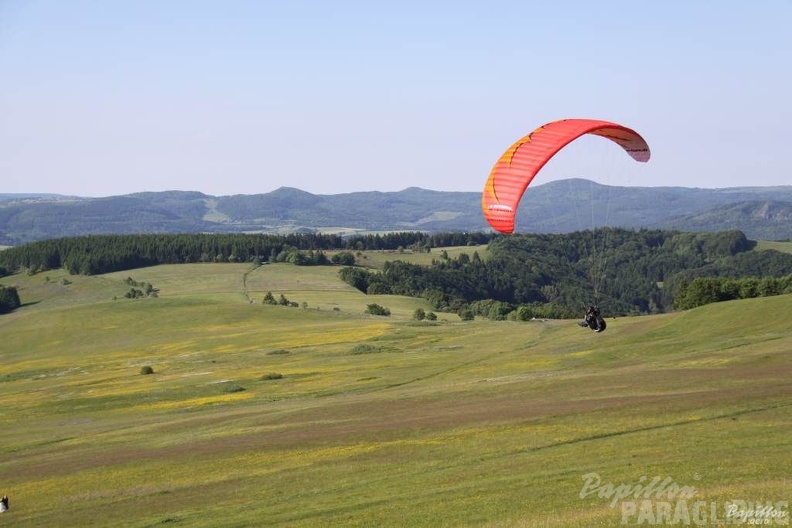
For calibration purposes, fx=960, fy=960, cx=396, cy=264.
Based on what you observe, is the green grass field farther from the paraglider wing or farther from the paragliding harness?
the paraglider wing

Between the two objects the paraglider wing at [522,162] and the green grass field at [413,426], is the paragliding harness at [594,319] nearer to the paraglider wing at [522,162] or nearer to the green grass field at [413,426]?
the green grass field at [413,426]

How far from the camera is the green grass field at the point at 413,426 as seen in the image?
28.2m

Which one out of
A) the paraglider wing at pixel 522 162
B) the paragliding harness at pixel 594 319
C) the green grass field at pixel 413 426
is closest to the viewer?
the green grass field at pixel 413 426

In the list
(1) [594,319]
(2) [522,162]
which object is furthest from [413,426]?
(2) [522,162]

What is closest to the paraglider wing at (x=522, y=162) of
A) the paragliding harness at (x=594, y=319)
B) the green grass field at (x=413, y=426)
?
the paragliding harness at (x=594, y=319)

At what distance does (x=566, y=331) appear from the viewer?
8888cm

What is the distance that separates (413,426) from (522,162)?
12.5m

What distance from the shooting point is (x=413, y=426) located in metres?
42.2

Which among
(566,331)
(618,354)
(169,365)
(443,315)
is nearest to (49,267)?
(443,315)

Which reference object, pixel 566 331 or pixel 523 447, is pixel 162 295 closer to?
pixel 566 331

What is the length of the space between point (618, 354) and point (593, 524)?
44906 mm

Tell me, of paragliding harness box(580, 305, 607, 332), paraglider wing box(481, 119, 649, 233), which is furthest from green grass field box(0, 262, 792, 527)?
paraglider wing box(481, 119, 649, 233)

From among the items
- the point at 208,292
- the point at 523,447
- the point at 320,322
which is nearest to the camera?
the point at 523,447

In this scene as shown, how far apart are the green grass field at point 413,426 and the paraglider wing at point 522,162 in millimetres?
8867
